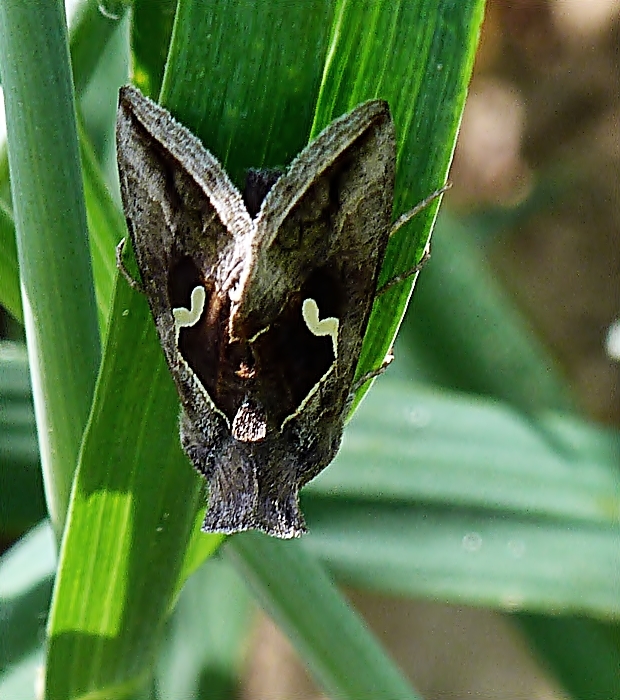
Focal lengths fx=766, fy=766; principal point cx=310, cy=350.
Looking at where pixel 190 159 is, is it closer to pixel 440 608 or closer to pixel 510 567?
pixel 510 567

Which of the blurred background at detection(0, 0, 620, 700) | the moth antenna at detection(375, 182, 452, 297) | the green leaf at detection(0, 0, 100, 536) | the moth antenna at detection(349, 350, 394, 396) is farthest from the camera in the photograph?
the blurred background at detection(0, 0, 620, 700)

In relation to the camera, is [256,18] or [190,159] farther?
[190,159]

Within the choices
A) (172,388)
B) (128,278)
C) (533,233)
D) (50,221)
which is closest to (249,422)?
(172,388)

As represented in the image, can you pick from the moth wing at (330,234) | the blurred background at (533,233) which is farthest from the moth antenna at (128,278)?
the blurred background at (533,233)

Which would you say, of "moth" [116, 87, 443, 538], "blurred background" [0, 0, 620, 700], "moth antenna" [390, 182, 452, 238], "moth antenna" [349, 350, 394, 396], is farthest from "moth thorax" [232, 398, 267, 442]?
"blurred background" [0, 0, 620, 700]

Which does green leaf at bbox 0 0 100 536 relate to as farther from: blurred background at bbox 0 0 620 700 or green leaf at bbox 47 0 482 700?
blurred background at bbox 0 0 620 700

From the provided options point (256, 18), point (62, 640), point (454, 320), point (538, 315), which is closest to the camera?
point (256, 18)

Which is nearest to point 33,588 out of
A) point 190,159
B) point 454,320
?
point 190,159
